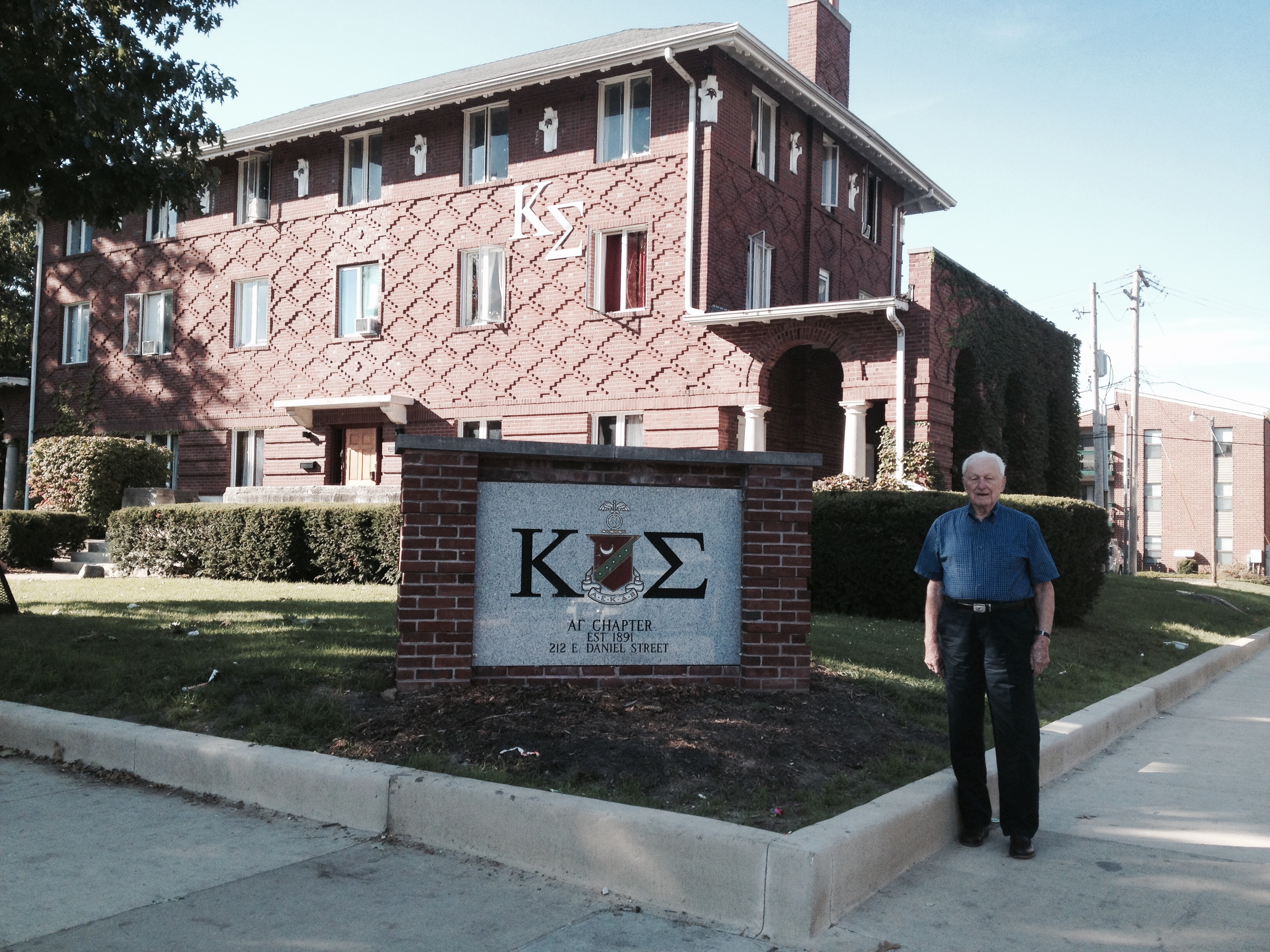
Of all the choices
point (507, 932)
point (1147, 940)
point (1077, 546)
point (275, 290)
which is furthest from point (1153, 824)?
point (275, 290)

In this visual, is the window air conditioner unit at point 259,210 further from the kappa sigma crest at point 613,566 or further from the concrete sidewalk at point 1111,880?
the concrete sidewalk at point 1111,880

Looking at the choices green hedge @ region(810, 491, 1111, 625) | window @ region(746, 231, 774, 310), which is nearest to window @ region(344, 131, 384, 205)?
window @ region(746, 231, 774, 310)

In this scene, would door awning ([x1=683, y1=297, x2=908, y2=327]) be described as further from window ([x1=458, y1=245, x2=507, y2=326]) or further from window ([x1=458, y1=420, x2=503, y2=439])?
window ([x1=458, y1=420, x2=503, y2=439])

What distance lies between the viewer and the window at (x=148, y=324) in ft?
88.3

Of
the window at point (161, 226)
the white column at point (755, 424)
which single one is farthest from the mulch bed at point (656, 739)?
the window at point (161, 226)

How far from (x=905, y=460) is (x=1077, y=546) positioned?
5652 mm

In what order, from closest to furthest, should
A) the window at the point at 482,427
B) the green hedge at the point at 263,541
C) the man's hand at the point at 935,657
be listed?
the man's hand at the point at 935,657 < the green hedge at the point at 263,541 < the window at the point at 482,427

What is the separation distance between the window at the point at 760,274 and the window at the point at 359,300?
8.08m

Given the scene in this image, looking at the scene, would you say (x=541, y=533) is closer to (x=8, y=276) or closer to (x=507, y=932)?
(x=507, y=932)

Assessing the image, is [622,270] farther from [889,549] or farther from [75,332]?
[75,332]

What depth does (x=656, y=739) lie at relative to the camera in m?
5.86

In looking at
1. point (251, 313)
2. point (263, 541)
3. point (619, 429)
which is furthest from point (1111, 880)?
point (251, 313)

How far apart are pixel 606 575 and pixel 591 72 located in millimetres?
16199

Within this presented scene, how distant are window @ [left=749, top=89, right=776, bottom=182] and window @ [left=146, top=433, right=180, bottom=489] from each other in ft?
49.6
